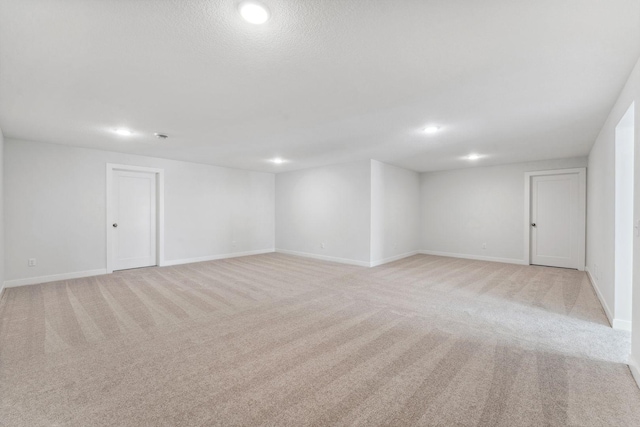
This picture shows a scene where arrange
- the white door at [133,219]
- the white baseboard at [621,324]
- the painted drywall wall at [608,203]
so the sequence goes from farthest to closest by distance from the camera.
→ the white door at [133,219]
the white baseboard at [621,324]
the painted drywall wall at [608,203]

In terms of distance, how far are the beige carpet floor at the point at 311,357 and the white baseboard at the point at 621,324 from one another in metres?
0.11

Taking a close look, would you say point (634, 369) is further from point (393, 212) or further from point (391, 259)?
point (393, 212)

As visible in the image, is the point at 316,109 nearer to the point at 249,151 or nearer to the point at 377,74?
the point at 377,74

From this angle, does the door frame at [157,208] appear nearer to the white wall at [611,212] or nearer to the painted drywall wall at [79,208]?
the painted drywall wall at [79,208]

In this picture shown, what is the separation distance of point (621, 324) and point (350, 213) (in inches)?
180

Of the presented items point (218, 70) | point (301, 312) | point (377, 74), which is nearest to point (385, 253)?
point (301, 312)

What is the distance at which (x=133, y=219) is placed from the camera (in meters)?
6.01

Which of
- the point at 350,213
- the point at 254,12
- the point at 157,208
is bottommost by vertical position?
the point at 350,213

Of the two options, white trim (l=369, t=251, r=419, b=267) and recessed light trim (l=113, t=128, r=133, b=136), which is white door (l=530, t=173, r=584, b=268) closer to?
white trim (l=369, t=251, r=419, b=267)

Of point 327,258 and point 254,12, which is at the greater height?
point 254,12

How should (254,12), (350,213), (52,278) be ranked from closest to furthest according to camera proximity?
(254,12) → (52,278) → (350,213)

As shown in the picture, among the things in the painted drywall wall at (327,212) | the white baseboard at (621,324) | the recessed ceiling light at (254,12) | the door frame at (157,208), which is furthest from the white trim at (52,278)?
the white baseboard at (621,324)

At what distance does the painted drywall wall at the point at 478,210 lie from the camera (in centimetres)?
664

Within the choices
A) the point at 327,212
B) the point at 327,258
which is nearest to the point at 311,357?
the point at 327,258
